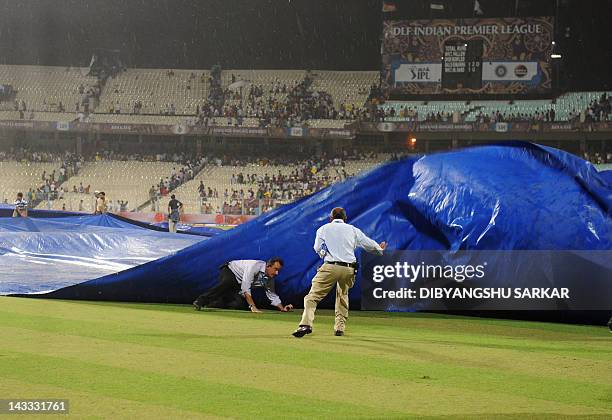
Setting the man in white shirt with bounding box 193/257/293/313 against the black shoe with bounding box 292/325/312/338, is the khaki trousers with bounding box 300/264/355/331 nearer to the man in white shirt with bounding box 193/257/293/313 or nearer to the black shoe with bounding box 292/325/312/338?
the black shoe with bounding box 292/325/312/338

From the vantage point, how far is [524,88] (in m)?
51.7

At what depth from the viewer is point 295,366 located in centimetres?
793

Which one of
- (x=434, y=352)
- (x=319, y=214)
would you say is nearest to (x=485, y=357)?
(x=434, y=352)

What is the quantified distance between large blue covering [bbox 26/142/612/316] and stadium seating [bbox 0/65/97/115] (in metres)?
47.8

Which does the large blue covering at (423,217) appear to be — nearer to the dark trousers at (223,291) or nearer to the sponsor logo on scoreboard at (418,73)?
the dark trousers at (223,291)

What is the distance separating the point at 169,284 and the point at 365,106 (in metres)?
44.2

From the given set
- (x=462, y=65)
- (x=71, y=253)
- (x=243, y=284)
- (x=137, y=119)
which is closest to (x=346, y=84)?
(x=462, y=65)

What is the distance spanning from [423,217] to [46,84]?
52.6 metres

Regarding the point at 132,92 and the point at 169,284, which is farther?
the point at 132,92

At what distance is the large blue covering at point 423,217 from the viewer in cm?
1285

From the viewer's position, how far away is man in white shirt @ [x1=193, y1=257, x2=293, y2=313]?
12.8m

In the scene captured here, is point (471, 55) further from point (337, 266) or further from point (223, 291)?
point (337, 266)

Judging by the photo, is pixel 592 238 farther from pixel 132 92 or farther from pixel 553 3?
pixel 132 92

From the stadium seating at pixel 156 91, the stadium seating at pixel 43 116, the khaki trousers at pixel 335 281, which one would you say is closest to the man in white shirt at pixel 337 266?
the khaki trousers at pixel 335 281
